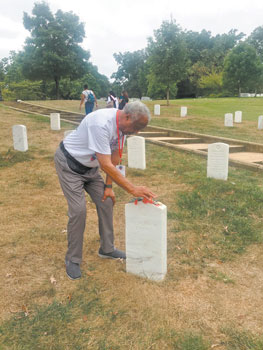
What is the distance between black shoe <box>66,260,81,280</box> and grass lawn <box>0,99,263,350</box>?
64 mm

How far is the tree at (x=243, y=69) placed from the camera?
42.0m

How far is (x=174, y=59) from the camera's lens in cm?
2148

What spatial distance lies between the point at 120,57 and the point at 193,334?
77069 mm

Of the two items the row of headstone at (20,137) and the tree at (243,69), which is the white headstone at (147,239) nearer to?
the row of headstone at (20,137)

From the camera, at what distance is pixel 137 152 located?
7.33m

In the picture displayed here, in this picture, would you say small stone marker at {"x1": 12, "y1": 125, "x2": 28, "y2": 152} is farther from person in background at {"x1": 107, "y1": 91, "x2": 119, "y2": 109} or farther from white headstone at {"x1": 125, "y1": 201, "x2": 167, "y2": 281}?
white headstone at {"x1": 125, "y1": 201, "x2": 167, "y2": 281}

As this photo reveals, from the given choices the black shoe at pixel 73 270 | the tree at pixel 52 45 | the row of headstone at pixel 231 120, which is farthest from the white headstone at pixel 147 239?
the tree at pixel 52 45

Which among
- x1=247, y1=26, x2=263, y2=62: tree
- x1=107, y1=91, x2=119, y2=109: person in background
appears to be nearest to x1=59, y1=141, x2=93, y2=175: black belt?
x1=107, y1=91, x2=119, y2=109: person in background

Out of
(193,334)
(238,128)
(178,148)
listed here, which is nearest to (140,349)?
(193,334)

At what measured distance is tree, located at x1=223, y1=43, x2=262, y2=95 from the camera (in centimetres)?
4200

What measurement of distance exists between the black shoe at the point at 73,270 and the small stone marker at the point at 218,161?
4016 millimetres

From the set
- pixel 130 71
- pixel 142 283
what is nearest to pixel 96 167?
pixel 142 283

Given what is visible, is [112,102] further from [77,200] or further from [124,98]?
[77,200]

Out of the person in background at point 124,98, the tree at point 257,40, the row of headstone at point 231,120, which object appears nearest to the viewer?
the person in background at point 124,98
